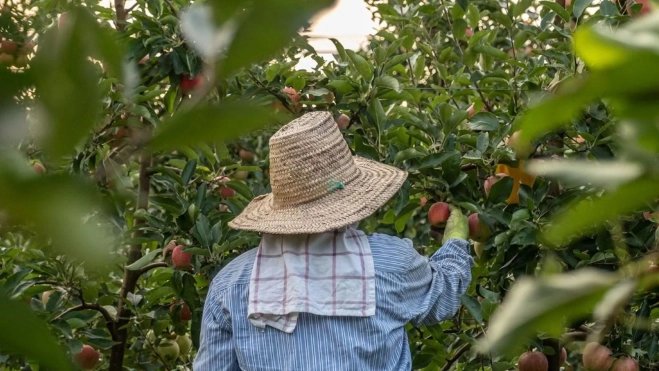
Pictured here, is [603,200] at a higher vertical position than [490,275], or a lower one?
higher

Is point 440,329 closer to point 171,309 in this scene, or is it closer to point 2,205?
point 171,309

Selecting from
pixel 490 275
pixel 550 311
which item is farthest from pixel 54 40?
pixel 490 275

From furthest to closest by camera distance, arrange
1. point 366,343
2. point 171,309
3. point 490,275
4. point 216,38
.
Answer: point 171,309, point 490,275, point 366,343, point 216,38

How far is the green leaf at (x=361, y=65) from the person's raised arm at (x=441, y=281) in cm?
46

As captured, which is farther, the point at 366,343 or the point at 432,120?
the point at 432,120

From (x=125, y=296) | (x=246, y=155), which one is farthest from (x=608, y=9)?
(x=246, y=155)

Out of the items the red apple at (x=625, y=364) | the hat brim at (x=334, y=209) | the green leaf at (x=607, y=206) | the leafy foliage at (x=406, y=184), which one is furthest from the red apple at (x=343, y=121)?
the green leaf at (x=607, y=206)

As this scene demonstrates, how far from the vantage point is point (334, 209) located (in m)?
1.97

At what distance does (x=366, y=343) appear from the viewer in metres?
1.97

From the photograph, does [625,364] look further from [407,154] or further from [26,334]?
[26,334]

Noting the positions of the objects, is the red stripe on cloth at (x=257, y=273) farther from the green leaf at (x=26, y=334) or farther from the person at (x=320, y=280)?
the green leaf at (x=26, y=334)

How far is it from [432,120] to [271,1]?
7.28 feet

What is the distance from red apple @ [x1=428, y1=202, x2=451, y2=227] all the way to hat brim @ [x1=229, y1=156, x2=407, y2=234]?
0.20 meters

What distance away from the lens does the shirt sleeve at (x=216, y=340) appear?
205cm
